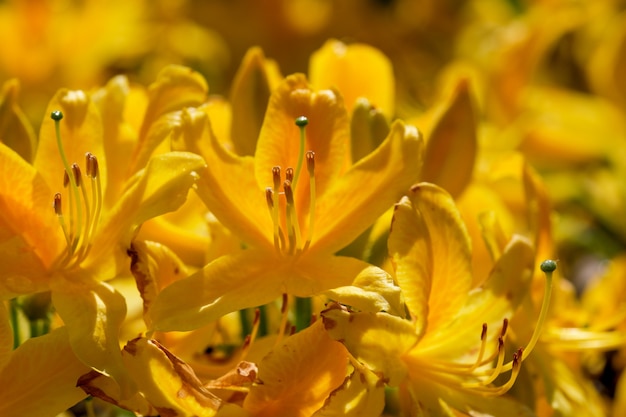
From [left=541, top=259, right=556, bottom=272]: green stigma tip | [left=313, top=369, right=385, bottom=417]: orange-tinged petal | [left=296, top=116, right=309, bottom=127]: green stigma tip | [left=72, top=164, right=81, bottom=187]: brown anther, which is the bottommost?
[left=313, top=369, right=385, bottom=417]: orange-tinged petal

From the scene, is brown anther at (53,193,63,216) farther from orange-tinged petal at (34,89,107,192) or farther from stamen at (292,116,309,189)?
stamen at (292,116,309,189)

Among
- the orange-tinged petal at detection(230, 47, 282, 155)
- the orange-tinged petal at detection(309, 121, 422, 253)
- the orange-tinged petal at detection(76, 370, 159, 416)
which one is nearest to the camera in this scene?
the orange-tinged petal at detection(76, 370, 159, 416)

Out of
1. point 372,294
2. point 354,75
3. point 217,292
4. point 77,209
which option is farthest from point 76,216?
point 354,75

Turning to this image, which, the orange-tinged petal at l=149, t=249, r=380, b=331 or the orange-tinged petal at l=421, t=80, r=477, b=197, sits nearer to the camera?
the orange-tinged petal at l=149, t=249, r=380, b=331

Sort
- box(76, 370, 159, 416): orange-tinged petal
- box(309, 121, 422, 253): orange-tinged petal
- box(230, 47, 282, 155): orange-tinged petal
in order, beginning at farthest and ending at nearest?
box(230, 47, 282, 155): orange-tinged petal → box(309, 121, 422, 253): orange-tinged petal → box(76, 370, 159, 416): orange-tinged petal

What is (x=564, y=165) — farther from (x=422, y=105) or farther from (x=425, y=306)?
(x=425, y=306)

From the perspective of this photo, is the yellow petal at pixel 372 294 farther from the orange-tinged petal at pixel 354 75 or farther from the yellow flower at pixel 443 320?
the orange-tinged petal at pixel 354 75

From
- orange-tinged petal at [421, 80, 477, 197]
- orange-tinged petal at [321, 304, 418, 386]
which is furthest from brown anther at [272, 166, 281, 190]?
orange-tinged petal at [421, 80, 477, 197]
